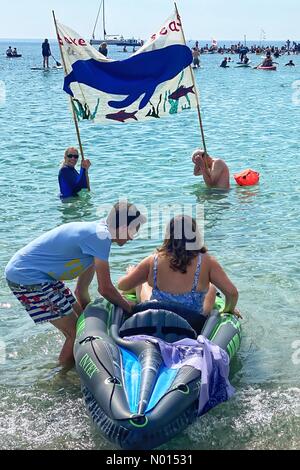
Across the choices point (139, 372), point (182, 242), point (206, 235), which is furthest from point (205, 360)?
point (206, 235)

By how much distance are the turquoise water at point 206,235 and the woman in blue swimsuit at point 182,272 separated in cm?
87

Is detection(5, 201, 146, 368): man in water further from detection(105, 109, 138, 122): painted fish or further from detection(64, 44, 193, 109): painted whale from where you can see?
detection(64, 44, 193, 109): painted whale

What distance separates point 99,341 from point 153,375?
0.63m

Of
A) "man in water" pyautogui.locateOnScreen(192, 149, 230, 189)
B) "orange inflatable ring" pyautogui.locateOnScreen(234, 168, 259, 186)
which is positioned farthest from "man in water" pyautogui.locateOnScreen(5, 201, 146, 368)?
"orange inflatable ring" pyautogui.locateOnScreen(234, 168, 259, 186)

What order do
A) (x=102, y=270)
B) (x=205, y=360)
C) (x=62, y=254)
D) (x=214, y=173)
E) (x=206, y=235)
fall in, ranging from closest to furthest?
1. (x=205, y=360)
2. (x=102, y=270)
3. (x=62, y=254)
4. (x=206, y=235)
5. (x=214, y=173)

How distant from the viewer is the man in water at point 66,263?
528 cm

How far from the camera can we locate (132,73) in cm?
1012

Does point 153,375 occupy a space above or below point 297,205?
above

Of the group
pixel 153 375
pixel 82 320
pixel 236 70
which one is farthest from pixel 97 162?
pixel 236 70

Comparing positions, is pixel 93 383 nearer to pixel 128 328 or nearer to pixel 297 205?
pixel 128 328

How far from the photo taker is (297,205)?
37.2 feet

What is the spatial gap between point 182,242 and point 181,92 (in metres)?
5.81

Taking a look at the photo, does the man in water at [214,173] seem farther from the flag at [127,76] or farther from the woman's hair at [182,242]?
the woman's hair at [182,242]

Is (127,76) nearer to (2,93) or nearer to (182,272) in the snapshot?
(182,272)
